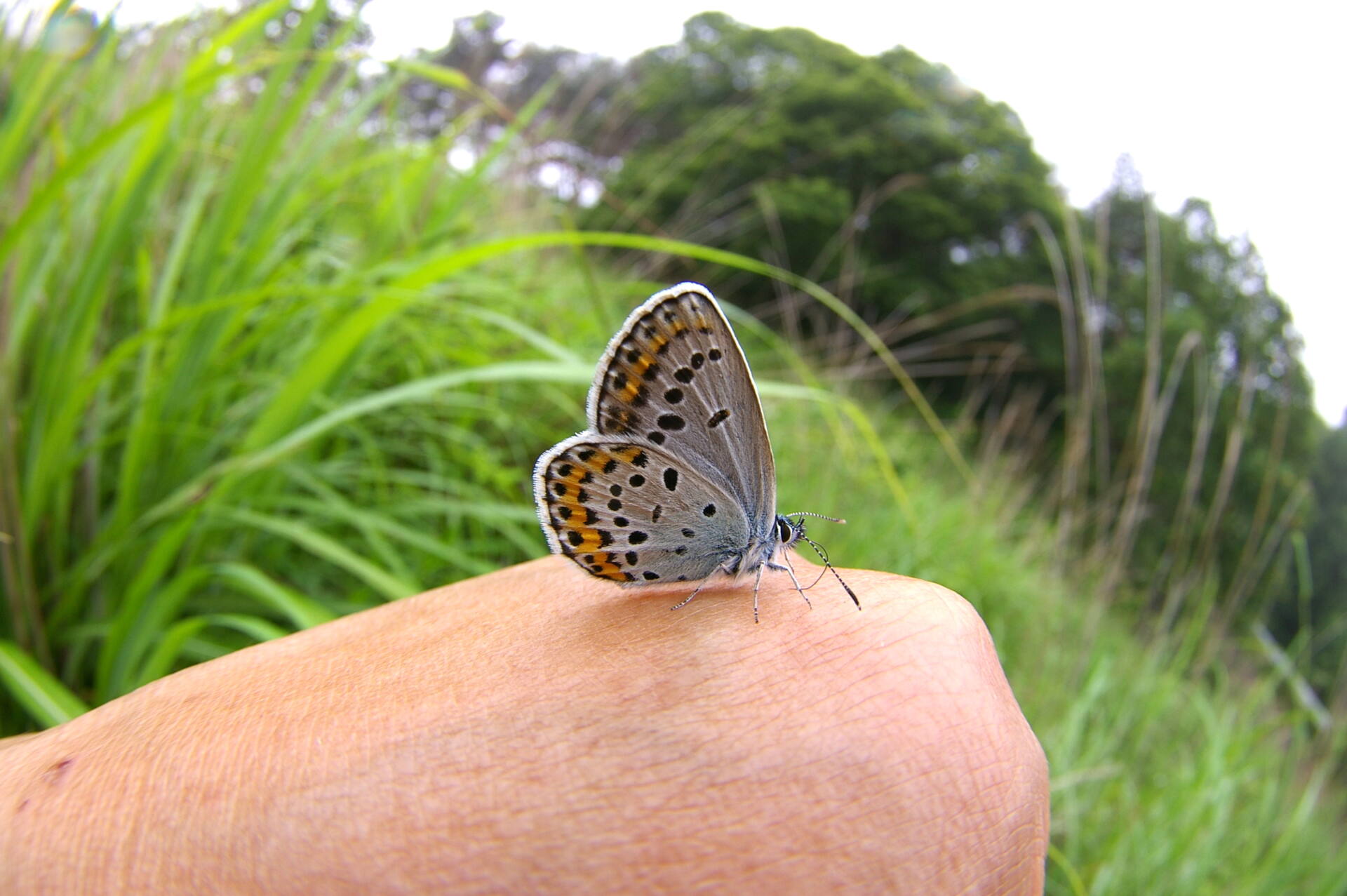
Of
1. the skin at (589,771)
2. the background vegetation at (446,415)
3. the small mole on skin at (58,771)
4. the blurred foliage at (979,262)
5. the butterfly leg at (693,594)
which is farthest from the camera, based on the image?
the blurred foliage at (979,262)

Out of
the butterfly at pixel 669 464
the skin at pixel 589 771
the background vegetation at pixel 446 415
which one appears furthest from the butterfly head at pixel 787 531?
the background vegetation at pixel 446 415

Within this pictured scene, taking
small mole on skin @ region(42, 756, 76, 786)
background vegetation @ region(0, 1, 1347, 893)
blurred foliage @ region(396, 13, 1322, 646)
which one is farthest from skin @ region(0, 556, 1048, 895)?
blurred foliage @ region(396, 13, 1322, 646)

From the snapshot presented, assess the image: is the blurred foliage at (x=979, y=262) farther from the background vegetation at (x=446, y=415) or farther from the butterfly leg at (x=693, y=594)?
the butterfly leg at (x=693, y=594)

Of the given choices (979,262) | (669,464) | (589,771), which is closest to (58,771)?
(589,771)

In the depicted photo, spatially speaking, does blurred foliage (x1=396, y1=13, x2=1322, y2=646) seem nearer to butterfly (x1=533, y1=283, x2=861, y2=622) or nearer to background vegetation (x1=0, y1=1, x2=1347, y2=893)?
background vegetation (x1=0, y1=1, x2=1347, y2=893)

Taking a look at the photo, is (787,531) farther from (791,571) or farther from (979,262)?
(979,262)

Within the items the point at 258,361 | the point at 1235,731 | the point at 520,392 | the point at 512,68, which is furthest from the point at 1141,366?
the point at 258,361

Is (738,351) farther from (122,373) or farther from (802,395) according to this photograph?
(122,373)
